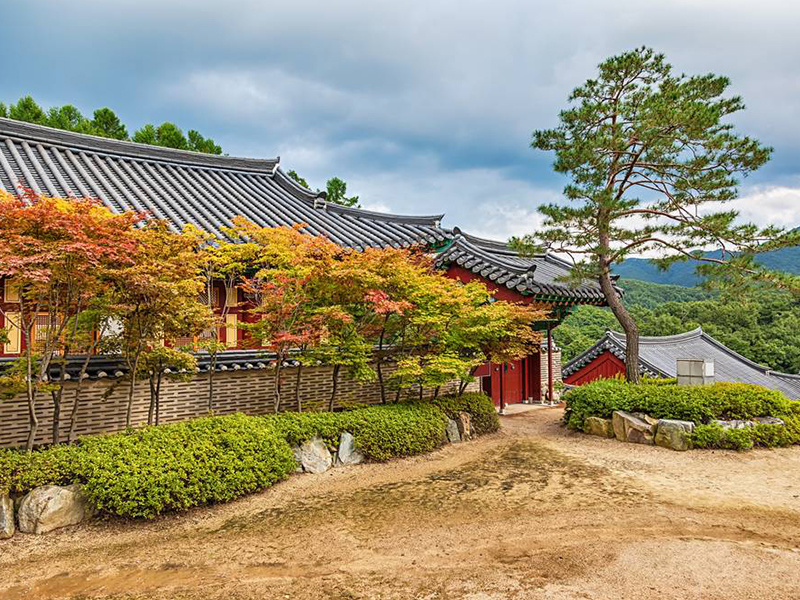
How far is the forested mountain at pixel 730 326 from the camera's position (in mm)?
40844

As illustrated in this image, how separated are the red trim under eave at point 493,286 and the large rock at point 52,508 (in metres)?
9.89

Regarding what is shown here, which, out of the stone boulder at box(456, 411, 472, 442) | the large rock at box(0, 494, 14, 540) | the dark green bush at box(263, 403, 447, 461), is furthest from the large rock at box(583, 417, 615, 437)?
the large rock at box(0, 494, 14, 540)

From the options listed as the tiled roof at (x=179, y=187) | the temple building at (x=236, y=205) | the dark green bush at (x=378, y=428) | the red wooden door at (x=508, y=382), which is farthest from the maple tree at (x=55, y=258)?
the red wooden door at (x=508, y=382)

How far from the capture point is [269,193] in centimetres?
1702

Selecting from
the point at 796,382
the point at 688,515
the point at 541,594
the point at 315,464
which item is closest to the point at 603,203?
the point at 688,515

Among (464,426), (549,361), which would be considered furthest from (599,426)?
(549,361)

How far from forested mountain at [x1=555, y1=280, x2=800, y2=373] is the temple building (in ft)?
87.0

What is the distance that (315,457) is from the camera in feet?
27.5

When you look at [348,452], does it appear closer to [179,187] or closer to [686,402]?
[686,402]

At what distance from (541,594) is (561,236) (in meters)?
9.58

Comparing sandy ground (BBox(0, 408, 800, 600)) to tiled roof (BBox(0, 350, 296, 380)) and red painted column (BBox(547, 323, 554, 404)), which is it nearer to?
tiled roof (BBox(0, 350, 296, 380))

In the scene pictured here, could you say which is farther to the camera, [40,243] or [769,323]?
[769,323]

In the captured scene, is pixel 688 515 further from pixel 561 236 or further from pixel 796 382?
pixel 796 382

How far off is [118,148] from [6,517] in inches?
491
